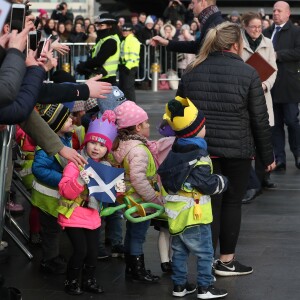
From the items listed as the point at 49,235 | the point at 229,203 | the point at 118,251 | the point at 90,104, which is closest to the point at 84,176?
the point at 49,235

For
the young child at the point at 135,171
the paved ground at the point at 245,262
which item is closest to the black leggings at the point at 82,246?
the paved ground at the point at 245,262

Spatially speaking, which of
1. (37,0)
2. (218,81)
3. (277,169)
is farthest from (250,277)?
(37,0)

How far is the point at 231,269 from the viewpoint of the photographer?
8.11 m

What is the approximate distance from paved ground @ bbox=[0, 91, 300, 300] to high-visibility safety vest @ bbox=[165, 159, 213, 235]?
1.81ft

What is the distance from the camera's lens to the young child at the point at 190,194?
23.9ft

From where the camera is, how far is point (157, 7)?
140ft

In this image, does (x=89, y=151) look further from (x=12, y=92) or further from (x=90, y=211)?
(x=12, y=92)

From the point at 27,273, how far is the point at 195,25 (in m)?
22.7

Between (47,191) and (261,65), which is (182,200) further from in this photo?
(261,65)

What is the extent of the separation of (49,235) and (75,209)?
35.1 inches

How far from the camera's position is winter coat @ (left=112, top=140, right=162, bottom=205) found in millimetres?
7887

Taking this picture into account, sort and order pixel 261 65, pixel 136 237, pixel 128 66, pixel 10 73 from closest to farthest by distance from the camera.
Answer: pixel 10 73
pixel 136 237
pixel 261 65
pixel 128 66

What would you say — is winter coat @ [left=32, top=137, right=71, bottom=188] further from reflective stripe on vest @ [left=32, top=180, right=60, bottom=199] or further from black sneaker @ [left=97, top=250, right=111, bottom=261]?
black sneaker @ [left=97, top=250, right=111, bottom=261]

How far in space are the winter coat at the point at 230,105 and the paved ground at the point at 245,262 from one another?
94 cm
